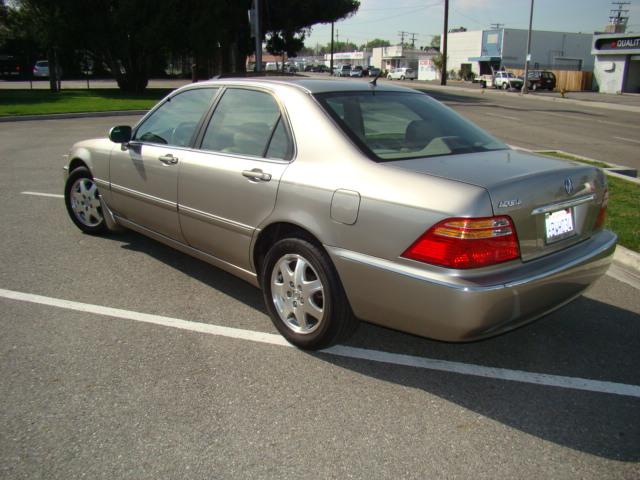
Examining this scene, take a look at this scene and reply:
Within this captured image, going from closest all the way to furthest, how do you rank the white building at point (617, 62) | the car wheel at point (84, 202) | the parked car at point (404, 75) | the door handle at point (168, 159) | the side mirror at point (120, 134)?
the door handle at point (168, 159), the side mirror at point (120, 134), the car wheel at point (84, 202), the white building at point (617, 62), the parked car at point (404, 75)

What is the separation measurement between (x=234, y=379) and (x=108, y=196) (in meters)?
2.75

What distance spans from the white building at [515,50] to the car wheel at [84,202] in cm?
7351

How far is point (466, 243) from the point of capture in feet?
8.87

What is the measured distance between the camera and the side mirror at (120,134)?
187 inches

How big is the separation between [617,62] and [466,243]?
166 feet

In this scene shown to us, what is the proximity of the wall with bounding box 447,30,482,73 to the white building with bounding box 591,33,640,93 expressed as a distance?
30285 millimetres

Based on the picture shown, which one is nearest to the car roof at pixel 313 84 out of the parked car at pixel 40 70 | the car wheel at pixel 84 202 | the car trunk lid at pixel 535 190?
the car trunk lid at pixel 535 190

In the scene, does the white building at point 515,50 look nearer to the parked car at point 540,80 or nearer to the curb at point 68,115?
the parked car at point 540,80

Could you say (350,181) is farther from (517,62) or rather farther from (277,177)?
(517,62)

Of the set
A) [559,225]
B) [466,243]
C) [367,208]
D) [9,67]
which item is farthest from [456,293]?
[9,67]

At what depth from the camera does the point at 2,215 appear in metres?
6.62

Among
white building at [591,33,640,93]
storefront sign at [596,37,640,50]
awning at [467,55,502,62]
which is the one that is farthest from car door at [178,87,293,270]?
awning at [467,55,502,62]

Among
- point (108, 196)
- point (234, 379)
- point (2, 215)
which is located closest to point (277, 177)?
point (234, 379)

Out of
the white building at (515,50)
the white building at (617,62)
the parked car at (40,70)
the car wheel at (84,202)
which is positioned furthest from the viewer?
the white building at (515,50)
